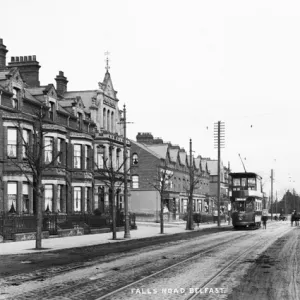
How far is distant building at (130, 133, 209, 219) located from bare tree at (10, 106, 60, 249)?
26.3m

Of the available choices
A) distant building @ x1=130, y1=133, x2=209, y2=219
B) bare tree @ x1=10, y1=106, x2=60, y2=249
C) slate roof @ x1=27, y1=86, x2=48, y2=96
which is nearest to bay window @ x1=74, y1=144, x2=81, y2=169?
bare tree @ x1=10, y1=106, x2=60, y2=249

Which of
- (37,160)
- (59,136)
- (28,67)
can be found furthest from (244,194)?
(37,160)

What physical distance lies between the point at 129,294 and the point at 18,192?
27.7 meters

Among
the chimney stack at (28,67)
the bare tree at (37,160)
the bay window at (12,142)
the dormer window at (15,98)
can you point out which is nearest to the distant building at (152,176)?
the chimney stack at (28,67)

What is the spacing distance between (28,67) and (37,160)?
23206 mm

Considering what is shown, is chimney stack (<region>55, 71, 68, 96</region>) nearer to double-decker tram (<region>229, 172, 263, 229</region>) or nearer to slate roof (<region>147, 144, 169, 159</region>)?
double-decker tram (<region>229, 172, 263, 229</region>)

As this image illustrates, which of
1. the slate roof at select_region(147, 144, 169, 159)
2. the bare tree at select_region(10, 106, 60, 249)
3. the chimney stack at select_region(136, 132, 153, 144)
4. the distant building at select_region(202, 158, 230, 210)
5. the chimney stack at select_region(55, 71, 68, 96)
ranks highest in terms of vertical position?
the chimney stack at select_region(55, 71, 68, 96)

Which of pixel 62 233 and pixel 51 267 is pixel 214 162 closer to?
A: pixel 62 233

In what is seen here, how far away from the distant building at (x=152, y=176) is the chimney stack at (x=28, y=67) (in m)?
21.3

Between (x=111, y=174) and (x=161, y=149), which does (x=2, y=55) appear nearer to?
(x=111, y=174)

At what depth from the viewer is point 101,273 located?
48.4 ft

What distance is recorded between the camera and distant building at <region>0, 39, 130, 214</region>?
3700 centimetres

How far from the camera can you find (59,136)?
41.7 meters

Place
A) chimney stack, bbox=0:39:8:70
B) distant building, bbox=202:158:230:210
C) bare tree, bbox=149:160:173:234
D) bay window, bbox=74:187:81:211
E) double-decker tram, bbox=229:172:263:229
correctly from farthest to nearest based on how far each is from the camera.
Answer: distant building, bbox=202:158:230:210
double-decker tram, bbox=229:172:263:229
bay window, bbox=74:187:81:211
bare tree, bbox=149:160:173:234
chimney stack, bbox=0:39:8:70
